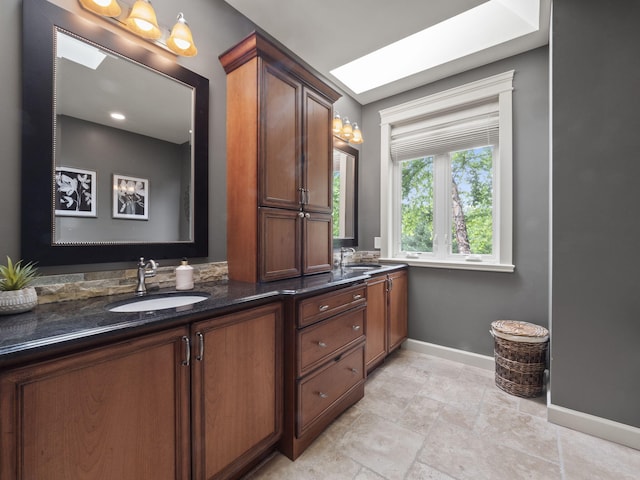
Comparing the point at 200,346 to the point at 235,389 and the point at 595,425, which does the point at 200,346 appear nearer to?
the point at 235,389

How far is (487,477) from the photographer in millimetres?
1388

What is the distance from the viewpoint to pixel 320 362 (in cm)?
162

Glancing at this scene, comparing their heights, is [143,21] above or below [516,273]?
above

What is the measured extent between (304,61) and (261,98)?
110cm

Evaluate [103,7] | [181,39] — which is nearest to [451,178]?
[181,39]

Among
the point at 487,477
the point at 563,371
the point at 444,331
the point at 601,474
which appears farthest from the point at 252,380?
the point at 444,331

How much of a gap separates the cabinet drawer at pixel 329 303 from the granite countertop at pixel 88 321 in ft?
0.38

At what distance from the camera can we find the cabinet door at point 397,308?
2.62m

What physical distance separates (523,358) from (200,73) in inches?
118

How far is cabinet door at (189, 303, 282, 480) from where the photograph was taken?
3.66 feet

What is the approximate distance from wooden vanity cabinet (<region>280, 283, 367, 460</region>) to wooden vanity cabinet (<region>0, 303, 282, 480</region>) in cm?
8

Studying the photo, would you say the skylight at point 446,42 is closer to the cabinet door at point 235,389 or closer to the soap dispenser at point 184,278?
the soap dispenser at point 184,278

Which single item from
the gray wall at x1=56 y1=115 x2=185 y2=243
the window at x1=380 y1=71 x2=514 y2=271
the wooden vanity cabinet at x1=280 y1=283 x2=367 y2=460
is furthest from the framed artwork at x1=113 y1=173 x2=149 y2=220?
the window at x1=380 y1=71 x2=514 y2=271

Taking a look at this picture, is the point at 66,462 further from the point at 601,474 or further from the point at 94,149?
the point at 601,474
